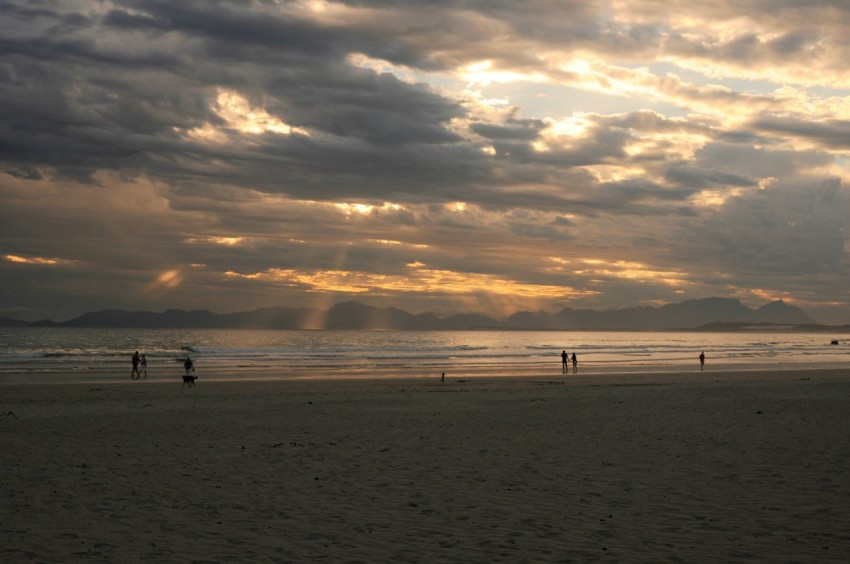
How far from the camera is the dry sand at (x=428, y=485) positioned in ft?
28.8

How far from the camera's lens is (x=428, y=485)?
12.2 metres

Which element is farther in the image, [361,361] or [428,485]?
[361,361]

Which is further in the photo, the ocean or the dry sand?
the ocean

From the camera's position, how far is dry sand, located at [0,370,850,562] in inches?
345

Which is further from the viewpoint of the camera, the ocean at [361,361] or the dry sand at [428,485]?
the ocean at [361,361]

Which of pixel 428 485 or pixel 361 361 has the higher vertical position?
pixel 428 485

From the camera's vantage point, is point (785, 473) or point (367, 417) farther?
point (367, 417)

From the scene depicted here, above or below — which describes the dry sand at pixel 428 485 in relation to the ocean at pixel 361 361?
above

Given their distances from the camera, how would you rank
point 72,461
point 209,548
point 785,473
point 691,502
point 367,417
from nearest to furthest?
point 209,548, point 691,502, point 785,473, point 72,461, point 367,417

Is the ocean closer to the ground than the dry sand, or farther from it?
closer to the ground

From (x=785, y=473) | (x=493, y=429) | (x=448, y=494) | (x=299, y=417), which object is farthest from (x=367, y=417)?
(x=785, y=473)

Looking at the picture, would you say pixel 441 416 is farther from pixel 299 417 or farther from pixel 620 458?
pixel 620 458

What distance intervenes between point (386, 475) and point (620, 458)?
4884 millimetres

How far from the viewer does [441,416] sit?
74.6 ft
